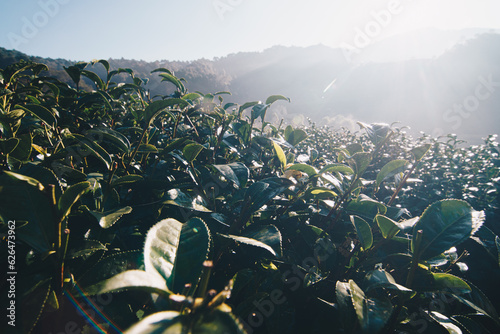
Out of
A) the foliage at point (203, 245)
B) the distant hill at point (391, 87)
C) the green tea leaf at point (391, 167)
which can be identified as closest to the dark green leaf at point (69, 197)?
the foliage at point (203, 245)

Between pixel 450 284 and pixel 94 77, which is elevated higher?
pixel 94 77

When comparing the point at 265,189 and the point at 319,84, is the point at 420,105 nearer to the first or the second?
the point at 319,84

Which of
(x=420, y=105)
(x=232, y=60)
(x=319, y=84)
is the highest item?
(x=232, y=60)

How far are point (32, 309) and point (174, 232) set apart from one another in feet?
1.11

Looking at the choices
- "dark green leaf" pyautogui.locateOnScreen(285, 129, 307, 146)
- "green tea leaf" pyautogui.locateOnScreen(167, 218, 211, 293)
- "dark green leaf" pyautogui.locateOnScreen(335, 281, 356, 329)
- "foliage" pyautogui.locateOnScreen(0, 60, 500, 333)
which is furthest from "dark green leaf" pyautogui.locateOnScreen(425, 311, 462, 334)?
"dark green leaf" pyautogui.locateOnScreen(285, 129, 307, 146)

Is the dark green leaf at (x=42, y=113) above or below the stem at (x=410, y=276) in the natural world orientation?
above

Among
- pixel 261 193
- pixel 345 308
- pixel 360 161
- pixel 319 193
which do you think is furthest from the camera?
pixel 319 193

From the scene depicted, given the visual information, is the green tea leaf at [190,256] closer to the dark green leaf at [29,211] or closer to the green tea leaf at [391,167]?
the dark green leaf at [29,211]

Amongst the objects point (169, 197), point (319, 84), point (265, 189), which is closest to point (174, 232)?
point (169, 197)

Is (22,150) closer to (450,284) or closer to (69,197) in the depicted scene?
(69,197)

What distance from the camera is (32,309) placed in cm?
52

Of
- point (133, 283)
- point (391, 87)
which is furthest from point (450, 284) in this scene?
point (391, 87)

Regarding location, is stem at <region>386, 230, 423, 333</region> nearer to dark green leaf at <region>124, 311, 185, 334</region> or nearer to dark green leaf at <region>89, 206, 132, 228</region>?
dark green leaf at <region>124, 311, 185, 334</region>

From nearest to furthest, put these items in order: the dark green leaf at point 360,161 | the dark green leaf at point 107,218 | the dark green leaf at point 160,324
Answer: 1. the dark green leaf at point 160,324
2. the dark green leaf at point 107,218
3. the dark green leaf at point 360,161
